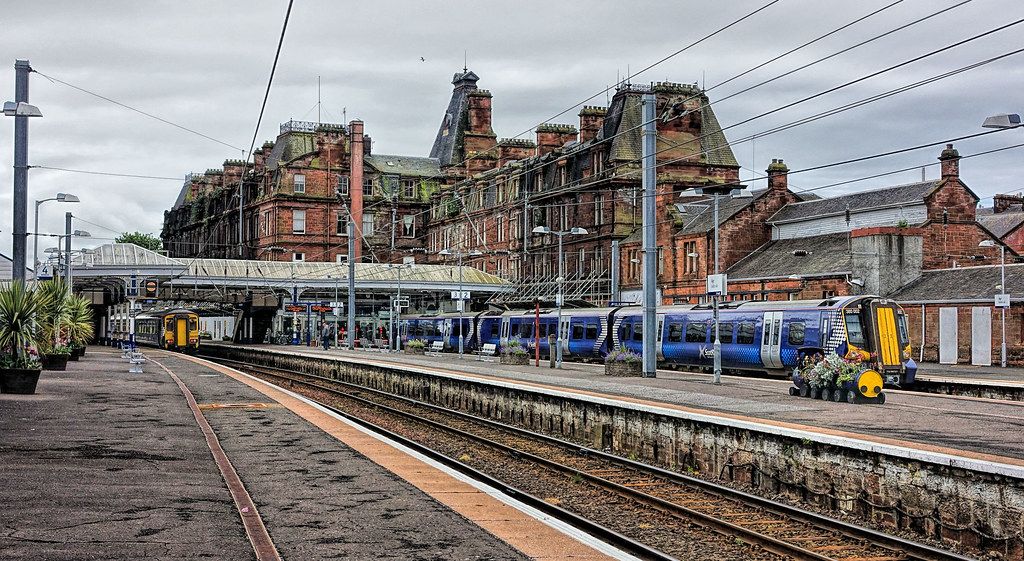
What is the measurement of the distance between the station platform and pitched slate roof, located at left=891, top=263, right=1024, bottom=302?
3093 centimetres

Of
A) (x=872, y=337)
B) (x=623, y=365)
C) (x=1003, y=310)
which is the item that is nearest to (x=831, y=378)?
(x=872, y=337)

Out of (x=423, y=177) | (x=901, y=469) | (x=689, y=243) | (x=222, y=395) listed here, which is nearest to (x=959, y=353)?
(x=689, y=243)

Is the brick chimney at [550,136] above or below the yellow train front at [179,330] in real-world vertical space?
above

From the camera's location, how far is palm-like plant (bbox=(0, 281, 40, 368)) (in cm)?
2512

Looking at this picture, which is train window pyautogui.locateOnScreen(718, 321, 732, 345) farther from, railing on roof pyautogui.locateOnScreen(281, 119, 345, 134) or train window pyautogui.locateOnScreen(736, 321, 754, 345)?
railing on roof pyautogui.locateOnScreen(281, 119, 345, 134)

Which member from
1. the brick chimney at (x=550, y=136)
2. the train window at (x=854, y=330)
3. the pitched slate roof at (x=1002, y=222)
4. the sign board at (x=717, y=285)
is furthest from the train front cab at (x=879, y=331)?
the brick chimney at (x=550, y=136)

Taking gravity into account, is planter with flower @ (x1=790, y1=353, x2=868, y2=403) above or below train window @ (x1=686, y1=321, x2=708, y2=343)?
below

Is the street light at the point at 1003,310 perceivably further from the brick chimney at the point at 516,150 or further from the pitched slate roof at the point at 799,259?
the brick chimney at the point at 516,150

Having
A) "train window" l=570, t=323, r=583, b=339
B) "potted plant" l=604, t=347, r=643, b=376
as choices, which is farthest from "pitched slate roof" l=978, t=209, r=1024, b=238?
"potted plant" l=604, t=347, r=643, b=376

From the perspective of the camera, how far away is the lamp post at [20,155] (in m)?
26.6

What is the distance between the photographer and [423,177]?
10744cm

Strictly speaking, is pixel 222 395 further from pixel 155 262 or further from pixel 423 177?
pixel 423 177

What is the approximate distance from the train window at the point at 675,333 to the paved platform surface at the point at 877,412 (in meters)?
10.0

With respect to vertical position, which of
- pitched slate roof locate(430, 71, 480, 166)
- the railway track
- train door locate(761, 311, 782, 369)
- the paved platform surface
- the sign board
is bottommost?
the railway track
